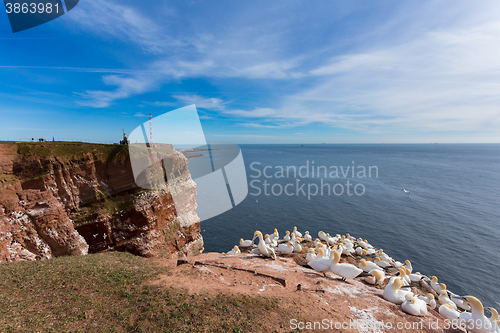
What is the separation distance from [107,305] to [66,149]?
51.0 feet

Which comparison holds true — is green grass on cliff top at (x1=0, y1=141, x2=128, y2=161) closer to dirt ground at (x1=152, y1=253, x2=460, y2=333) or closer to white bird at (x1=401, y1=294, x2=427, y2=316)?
dirt ground at (x1=152, y1=253, x2=460, y2=333)

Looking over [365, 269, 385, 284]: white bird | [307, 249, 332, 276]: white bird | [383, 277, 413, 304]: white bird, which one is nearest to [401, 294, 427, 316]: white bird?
[383, 277, 413, 304]: white bird

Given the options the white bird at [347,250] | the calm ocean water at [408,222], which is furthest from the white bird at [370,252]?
the calm ocean water at [408,222]

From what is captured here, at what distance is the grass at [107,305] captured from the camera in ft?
27.4

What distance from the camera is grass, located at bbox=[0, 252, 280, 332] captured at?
834 cm

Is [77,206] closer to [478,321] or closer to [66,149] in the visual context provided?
[66,149]

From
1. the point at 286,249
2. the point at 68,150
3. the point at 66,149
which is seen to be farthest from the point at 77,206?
the point at 286,249

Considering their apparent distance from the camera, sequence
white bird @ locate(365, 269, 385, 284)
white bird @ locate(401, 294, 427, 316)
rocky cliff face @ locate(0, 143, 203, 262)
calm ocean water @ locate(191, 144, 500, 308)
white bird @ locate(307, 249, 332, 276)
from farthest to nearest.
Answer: calm ocean water @ locate(191, 144, 500, 308) → rocky cliff face @ locate(0, 143, 203, 262) → white bird @ locate(307, 249, 332, 276) → white bird @ locate(365, 269, 385, 284) → white bird @ locate(401, 294, 427, 316)

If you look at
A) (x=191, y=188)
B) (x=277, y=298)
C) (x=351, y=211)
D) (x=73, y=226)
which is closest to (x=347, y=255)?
(x=277, y=298)

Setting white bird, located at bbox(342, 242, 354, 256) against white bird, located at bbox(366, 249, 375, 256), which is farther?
white bird, located at bbox(366, 249, 375, 256)

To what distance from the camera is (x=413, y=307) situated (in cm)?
1158

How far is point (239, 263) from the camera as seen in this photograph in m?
17.1

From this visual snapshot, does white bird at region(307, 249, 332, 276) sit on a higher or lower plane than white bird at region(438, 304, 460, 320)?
higher

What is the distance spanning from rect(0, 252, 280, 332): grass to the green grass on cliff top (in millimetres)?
8873
